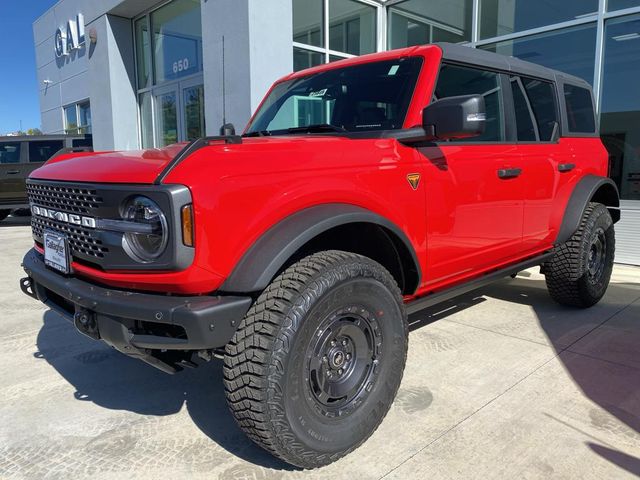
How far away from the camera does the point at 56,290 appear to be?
232 centimetres

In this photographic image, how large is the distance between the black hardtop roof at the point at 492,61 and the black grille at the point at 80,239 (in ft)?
7.05

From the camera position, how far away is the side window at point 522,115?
11.7ft

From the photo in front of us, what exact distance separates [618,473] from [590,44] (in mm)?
6489

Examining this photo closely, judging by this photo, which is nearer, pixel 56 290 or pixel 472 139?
pixel 56 290

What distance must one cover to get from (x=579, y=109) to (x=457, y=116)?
261 centimetres

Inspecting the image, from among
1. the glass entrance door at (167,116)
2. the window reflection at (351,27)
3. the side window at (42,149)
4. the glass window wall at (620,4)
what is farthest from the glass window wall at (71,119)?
the glass window wall at (620,4)

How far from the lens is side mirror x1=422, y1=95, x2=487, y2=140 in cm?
241

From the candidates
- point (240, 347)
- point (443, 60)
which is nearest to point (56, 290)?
point (240, 347)

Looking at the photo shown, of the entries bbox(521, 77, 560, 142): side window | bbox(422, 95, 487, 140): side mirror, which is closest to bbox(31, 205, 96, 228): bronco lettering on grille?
bbox(422, 95, 487, 140): side mirror

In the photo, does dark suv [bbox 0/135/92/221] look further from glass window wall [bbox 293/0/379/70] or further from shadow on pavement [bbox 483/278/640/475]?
shadow on pavement [bbox 483/278/640/475]

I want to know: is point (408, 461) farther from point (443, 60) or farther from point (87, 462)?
point (443, 60)

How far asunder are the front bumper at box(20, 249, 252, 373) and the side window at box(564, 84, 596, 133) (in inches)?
139

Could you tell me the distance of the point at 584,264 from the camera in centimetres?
416

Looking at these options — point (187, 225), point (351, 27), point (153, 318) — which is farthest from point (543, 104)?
point (351, 27)
